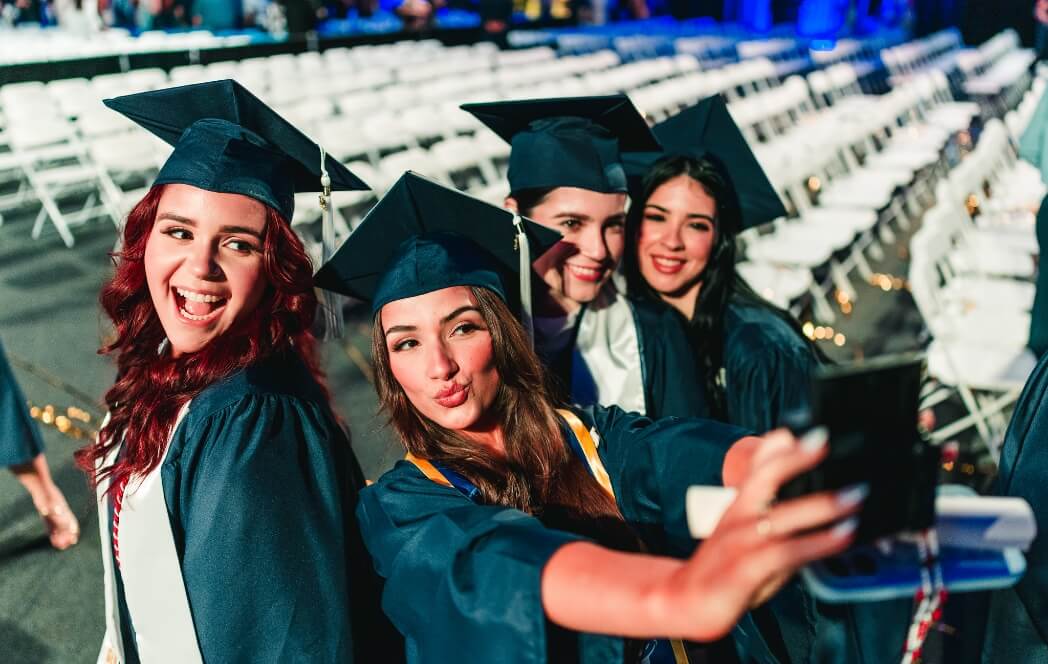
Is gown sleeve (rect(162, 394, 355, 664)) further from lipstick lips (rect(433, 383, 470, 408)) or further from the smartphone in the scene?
the smartphone

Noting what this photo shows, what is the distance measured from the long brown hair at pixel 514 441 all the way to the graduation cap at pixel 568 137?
75 cm

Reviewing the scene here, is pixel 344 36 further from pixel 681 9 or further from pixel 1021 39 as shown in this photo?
pixel 1021 39

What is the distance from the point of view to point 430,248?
1.42 m

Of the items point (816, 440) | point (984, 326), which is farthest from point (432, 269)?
point (984, 326)

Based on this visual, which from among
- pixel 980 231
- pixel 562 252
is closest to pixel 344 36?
pixel 980 231

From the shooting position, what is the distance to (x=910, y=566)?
0.75 m

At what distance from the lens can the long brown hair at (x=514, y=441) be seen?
1.33 metres

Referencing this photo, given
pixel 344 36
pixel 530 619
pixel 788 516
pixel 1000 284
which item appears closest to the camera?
pixel 788 516

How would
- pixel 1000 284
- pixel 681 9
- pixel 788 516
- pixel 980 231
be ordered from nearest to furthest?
1. pixel 788 516
2. pixel 1000 284
3. pixel 980 231
4. pixel 681 9

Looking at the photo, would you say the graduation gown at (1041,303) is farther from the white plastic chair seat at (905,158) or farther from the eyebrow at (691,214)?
the white plastic chair seat at (905,158)

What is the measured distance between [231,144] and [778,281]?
13.3ft

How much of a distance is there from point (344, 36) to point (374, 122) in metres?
5.96

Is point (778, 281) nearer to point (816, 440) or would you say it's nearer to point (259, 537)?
point (259, 537)

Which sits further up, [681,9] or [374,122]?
[681,9]
